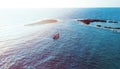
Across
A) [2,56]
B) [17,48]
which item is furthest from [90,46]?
[2,56]

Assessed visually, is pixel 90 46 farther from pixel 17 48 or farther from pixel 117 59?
pixel 17 48

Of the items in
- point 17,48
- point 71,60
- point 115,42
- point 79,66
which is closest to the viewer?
point 79,66

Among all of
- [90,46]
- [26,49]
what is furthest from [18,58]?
[90,46]

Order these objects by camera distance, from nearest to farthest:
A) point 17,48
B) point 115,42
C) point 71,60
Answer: point 71,60 < point 17,48 < point 115,42

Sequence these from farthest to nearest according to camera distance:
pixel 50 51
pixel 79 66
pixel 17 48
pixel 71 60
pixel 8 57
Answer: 1. pixel 17 48
2. pixel 50 51
3. pixel 8 57
4. pixel 71 60
5. pixel 79 66

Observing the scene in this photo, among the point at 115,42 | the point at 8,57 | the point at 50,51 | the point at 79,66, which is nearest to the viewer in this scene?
the point at 79,66

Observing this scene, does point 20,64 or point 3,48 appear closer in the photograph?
point 20,64

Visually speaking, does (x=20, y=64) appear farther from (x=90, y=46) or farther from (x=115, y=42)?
(x=115, y=42)

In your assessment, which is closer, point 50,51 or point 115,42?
point 50,51
